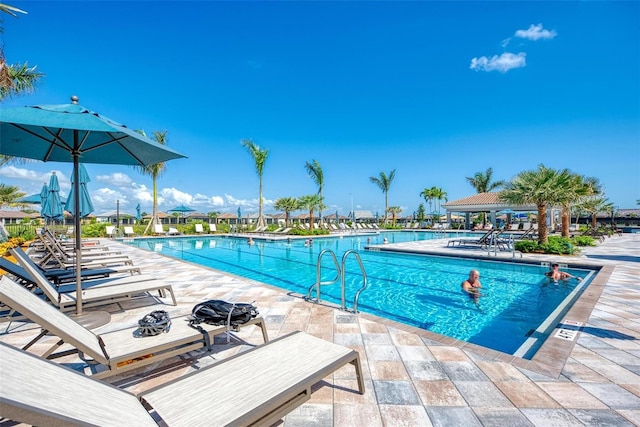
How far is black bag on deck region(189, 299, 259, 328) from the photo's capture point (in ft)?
9.58

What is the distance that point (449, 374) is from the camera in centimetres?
271

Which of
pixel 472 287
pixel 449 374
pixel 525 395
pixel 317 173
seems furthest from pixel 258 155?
pixel 525 395

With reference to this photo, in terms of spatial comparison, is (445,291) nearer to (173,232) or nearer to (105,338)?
(105,338)

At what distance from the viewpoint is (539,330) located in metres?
4.29

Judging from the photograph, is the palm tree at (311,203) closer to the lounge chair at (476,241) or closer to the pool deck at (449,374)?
the lounge chair at (476,241)

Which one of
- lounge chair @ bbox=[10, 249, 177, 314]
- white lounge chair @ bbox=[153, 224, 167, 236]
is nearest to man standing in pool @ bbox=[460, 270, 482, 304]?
lounge chair @ bbox=[10, 249, 177, 314]

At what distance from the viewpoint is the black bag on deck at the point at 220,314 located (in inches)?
115

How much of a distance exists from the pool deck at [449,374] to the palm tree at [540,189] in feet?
30.5

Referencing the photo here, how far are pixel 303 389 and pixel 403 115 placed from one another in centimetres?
2926

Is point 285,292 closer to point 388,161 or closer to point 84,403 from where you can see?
point 84,403

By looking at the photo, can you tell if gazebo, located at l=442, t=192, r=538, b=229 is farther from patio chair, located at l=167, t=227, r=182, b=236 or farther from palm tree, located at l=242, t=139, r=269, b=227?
patio chair, located at l=167, t=227, r=182, b=236

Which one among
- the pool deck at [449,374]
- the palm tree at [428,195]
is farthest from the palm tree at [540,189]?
the palm tree at [428,195]

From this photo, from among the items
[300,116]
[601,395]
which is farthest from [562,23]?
[300,116]

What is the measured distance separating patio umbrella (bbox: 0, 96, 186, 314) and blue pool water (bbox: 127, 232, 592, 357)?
14.9ft
